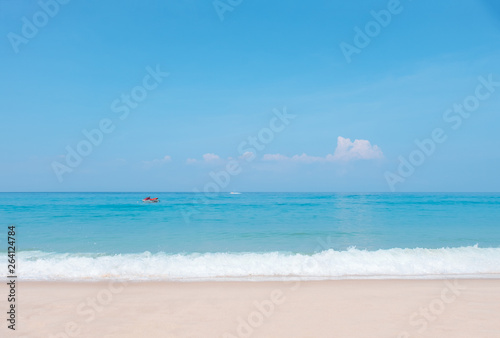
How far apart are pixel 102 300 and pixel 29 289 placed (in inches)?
83.6

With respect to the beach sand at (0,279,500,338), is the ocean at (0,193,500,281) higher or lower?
higher

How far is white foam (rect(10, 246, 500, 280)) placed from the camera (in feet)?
28.8

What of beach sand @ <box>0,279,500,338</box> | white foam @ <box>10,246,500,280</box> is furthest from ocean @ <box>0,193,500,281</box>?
beach sand @ <box>0,279,500,338</box>

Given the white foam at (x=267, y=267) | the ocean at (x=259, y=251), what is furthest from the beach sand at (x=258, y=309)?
the ocean at (x=259, y=251)

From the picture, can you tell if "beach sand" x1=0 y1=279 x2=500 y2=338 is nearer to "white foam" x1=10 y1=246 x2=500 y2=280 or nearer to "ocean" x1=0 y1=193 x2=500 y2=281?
"white foam" x1=10 y1=246 x2=500 y2=280

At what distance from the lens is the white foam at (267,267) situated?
28.8 ft

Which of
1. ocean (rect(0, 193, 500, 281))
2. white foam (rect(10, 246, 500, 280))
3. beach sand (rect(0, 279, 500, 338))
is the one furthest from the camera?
ocean (rect(0, 193, 500, 281))

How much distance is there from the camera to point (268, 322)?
5559 mm

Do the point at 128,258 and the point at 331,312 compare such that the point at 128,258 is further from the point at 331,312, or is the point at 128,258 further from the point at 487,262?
the point at 487,262

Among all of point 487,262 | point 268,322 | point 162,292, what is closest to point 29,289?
point 162,292

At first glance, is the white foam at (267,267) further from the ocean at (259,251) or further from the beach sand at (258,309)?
the beach sand at (258,309)

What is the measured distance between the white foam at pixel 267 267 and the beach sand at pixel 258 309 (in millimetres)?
887

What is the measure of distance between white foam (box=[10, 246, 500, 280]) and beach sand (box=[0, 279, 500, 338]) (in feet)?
2.91

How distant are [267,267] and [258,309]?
10.7 feet
